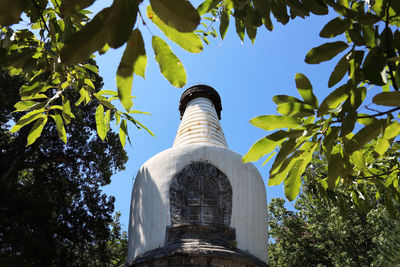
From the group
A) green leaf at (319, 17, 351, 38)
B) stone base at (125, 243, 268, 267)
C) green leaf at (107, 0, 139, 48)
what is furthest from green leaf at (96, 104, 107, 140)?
stone base at (125, 243, 268, 267)

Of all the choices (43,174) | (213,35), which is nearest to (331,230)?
(43,174)

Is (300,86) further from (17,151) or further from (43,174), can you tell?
(43,174)

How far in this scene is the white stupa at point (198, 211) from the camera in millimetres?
5859

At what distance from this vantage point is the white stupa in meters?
5.86

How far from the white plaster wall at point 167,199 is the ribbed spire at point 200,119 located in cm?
99

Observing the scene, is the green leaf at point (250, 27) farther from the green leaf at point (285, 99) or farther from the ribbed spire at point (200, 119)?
the ribbed spire at point (200, 119)

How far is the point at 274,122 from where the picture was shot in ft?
5.57

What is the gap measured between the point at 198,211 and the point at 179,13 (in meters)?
5.59

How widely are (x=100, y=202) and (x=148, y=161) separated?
4.59 meters

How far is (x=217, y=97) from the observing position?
1036 centimetres

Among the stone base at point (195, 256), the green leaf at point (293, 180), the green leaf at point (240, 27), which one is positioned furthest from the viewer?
the stone base at point (195, 256)

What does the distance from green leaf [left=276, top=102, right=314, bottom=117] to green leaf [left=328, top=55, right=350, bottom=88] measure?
6.1 inches

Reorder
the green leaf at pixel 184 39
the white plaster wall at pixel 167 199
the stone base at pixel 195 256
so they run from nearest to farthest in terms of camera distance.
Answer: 1. the green leaf at pixel 184 39
2. the stone base at pixel 195 256
3. the white plaster wall at pixel 167 199

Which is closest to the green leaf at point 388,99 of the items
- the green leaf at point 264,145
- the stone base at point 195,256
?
the green leaf at point 264,145
